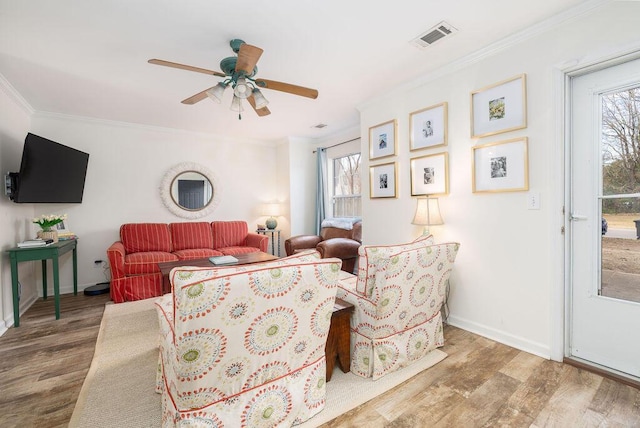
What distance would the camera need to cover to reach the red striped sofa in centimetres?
339

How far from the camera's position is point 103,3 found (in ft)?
5.85

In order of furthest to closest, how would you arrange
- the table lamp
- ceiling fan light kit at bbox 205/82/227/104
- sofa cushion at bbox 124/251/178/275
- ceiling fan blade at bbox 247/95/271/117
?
the table lamp < sofa cushion at bbox 124/251/178/275 < ceiling fan blade at bbox 247/95/271/117 < ceiling fan light kit at bbox 205/82/227/104

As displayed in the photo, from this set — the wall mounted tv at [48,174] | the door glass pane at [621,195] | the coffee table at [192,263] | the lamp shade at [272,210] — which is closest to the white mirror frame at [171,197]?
the lamp shade at [272,210]

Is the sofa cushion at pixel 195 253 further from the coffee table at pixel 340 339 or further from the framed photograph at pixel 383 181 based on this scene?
the coffee table at pixel 340 339

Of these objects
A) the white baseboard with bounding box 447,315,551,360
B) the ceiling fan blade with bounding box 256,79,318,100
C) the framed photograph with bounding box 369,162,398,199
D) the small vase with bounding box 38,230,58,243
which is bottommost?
the white baseboard with bounding box 447,315,551,360

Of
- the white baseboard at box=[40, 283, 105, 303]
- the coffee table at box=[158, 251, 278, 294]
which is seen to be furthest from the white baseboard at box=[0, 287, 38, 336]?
the coffee table at box=[158, 251, 278, 294]

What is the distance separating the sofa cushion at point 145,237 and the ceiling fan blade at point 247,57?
305cm

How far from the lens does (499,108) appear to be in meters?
2.30

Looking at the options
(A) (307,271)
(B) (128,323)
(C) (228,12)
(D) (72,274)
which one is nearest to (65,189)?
(D) (72,274)

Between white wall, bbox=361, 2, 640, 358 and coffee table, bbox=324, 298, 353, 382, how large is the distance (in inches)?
51.1

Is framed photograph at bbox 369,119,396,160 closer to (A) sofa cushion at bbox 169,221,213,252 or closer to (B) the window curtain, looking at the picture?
(B) the window curtain

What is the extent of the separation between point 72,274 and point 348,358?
4.08m

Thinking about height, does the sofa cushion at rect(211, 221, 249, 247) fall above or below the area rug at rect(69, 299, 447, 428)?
above

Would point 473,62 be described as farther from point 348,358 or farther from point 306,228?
point 306,228
